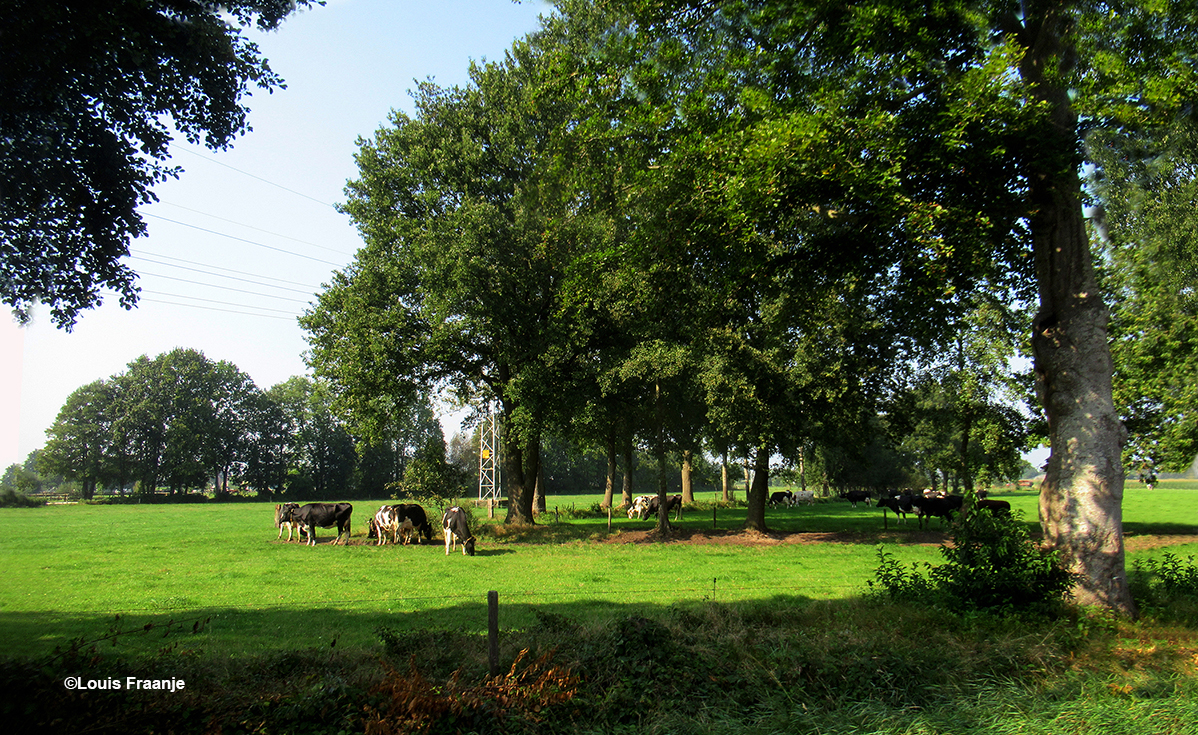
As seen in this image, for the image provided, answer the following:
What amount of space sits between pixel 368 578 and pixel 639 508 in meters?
25.3

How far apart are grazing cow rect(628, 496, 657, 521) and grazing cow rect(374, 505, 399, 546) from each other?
17.5m

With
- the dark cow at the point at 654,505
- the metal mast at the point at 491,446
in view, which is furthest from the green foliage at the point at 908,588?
the dark cow at the point at 654,505

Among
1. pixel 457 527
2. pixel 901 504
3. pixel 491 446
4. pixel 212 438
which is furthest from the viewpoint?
pixel 212 438

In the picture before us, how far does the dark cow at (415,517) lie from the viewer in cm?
2344

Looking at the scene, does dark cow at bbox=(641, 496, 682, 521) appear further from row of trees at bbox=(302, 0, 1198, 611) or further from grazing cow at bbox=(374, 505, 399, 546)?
Result: row of trees at bbox=(302, 0, 1198, 611)

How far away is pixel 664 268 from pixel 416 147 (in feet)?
53.6

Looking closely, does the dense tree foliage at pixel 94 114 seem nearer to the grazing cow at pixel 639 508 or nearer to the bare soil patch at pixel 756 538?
the bare soil patch at pixel 756 538

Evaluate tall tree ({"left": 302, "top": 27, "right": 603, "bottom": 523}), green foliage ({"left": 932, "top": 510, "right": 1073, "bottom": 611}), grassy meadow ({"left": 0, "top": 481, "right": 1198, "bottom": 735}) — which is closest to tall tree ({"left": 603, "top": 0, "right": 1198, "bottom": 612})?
green foliage ({"left": 932, "top": 510, "right": 1073, "bottom": 611})

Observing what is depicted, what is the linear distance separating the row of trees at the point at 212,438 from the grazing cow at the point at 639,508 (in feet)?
40.9

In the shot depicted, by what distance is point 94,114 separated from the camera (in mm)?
7629

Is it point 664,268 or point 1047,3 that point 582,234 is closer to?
point 664,268

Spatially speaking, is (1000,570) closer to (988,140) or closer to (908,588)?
(908,588)

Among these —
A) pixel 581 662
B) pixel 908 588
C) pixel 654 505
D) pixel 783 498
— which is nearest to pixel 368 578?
pixel 581 662

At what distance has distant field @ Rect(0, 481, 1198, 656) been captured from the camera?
10.2 metres
